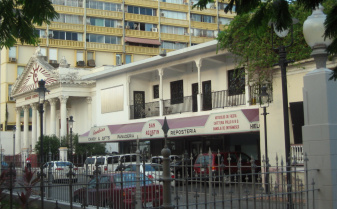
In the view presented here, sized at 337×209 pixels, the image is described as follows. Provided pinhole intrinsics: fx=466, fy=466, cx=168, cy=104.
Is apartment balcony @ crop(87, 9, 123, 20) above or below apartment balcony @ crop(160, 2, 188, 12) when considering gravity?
below

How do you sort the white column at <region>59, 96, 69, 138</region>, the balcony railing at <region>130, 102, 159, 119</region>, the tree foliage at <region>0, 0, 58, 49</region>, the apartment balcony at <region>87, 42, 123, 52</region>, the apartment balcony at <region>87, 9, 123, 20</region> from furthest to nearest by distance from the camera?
1. the apartment balcony at <region>87, 9, 123, 20</region>
2. the apartment balcony at <region>87, 42, 123, 52</region>
3. the white column at <region>59, 96, 69, 138</region>
4. the balcony railing at <region>130, 102, 159, 119</region>
5. the tree foliage at <region>0, 0, 58, 49</region>

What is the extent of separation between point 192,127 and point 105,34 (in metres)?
35.0

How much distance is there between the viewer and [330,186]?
8.09 meters

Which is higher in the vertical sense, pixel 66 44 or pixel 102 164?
pixel 66 44

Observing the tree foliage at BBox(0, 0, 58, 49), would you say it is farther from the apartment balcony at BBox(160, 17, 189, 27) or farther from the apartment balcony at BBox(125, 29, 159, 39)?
the apartment balcony at BBox(160, 17, 189, 27)

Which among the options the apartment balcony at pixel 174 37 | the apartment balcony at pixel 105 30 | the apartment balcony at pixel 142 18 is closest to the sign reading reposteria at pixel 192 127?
the apartment balcony at pixel 105 30

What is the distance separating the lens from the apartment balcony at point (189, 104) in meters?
26.1

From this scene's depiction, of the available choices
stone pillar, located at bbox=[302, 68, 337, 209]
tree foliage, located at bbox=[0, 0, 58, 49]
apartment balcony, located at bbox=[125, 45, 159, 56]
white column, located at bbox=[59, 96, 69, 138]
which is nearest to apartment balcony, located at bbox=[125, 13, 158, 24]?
apartment balcony, located at bbox=[125, 45, 159, 56]

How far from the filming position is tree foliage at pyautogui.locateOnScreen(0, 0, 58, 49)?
6145 millimetres

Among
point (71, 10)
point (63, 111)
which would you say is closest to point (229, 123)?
point (63, 111)

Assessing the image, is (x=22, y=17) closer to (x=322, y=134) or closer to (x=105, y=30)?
(x=322, y=134)

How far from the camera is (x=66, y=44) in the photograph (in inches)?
2189

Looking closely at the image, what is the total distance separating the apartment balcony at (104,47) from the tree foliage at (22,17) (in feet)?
166

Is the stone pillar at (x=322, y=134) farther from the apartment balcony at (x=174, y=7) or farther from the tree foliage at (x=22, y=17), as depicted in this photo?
the apartment balcony at (x=174, y=7)
